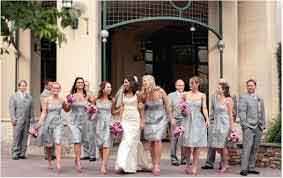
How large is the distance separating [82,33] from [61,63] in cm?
86

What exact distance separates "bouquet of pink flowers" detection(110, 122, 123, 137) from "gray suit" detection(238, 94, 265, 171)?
212 centimetres

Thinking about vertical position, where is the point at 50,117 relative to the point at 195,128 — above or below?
above

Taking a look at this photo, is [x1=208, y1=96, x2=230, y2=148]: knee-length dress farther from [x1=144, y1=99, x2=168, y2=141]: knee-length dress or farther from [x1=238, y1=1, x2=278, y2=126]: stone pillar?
[x1=238, y1=1, x2=278, y2=126]: stone pillar

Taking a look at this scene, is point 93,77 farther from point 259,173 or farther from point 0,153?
point 259,173

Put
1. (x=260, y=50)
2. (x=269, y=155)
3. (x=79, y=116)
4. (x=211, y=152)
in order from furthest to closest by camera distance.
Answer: (x=260, y=50) → (x=269, y=155) → (x=211, y=152) → (x=79, y=116)

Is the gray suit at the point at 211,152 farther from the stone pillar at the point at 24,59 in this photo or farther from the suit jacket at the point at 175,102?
the stone pillar at the point at 24,59

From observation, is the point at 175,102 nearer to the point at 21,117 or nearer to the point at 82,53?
the point at 82,53

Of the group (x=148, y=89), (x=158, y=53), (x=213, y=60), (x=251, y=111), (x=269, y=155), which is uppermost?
(x=158, y=53)

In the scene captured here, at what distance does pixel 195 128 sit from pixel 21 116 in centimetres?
439

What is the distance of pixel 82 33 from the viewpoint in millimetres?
12727

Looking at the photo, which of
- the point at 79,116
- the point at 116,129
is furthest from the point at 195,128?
the point at 79,116

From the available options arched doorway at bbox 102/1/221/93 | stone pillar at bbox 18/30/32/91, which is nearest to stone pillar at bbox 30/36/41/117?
stone pillar at bbox 18/30/32/91

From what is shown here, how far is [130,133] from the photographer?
975 cm

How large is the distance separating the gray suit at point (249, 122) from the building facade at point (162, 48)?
357 centimetres
